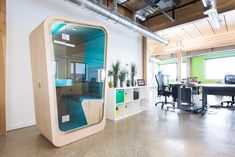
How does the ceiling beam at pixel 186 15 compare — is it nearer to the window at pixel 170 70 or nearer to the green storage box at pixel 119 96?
the green storage box at pixel 119 96

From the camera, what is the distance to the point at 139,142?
2367mm

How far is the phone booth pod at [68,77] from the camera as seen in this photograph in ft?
6.98

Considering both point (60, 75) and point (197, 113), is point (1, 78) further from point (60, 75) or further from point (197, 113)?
point (197, 113)

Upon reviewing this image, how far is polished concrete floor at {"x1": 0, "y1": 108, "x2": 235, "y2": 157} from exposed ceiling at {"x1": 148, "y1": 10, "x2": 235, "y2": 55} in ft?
12.7

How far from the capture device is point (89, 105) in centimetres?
307

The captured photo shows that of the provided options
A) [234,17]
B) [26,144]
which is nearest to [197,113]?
[234,17]

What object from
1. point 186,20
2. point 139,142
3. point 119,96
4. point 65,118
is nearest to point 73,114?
point 65,118

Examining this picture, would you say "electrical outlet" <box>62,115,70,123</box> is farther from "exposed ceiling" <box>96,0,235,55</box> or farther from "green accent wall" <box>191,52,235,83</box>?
"green accent wall" <box>191,52,235,83</box>

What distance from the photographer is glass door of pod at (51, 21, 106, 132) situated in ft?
8.00

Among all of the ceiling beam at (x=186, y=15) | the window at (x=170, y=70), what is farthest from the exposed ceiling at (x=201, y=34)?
the window at (x=170, y=70)

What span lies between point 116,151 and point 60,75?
5.19 feet

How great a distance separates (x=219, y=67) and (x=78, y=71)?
10782 mm

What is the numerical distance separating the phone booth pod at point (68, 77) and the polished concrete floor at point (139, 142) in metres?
0.21

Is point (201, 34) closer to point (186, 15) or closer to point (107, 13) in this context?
point (186, 15)
